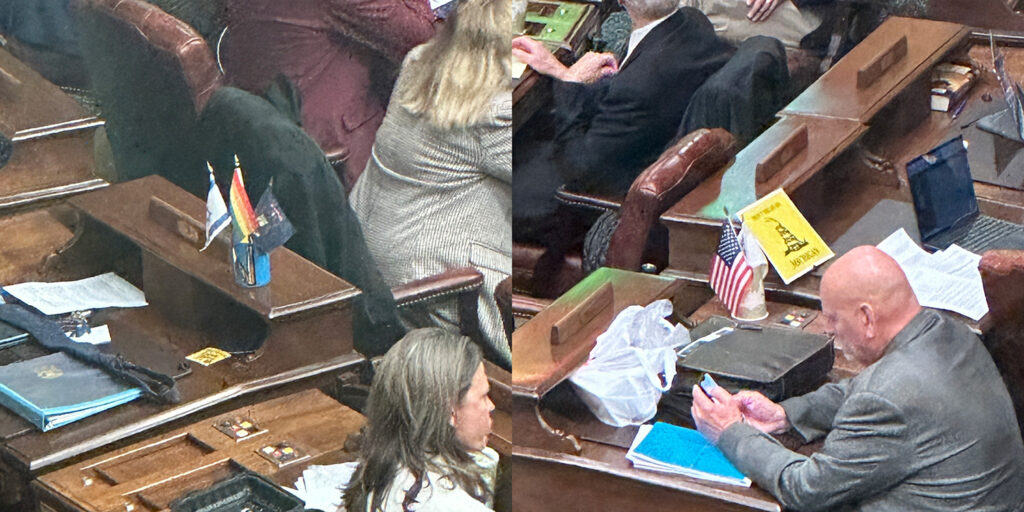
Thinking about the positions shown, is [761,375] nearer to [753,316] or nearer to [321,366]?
[753,316]

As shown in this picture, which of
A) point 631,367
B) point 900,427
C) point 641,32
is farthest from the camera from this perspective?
point 631,367

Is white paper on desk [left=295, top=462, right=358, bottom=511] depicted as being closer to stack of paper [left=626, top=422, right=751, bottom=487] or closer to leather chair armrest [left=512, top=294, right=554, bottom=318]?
leather chair armrest [left=512, top=294, right=554, bottom=318]

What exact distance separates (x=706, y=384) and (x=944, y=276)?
0.52 meters

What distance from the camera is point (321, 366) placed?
2848mm

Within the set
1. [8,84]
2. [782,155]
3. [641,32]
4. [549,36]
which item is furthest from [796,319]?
[8,84]

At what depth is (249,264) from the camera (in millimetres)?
2789

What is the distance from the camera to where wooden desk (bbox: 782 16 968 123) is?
2.98 meters

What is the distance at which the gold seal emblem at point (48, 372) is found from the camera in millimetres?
2816

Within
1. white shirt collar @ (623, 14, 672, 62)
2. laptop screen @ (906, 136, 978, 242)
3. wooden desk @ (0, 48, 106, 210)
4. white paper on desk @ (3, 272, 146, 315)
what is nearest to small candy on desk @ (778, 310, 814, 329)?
laptop screen @ (906, 136, 978, 242)

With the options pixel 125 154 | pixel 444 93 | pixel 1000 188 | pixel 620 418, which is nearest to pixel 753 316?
pixel 620 418

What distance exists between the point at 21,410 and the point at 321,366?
56cm

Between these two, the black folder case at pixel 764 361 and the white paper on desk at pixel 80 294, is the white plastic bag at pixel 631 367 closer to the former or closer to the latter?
the black folder case at pixel 764 361

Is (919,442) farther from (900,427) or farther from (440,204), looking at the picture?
(440,204)

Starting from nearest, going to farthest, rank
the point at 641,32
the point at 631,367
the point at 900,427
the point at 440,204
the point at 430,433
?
the point at 430,433
the point at 440,204
the point at 900,427
the point at 641,32
the point at 631,367
